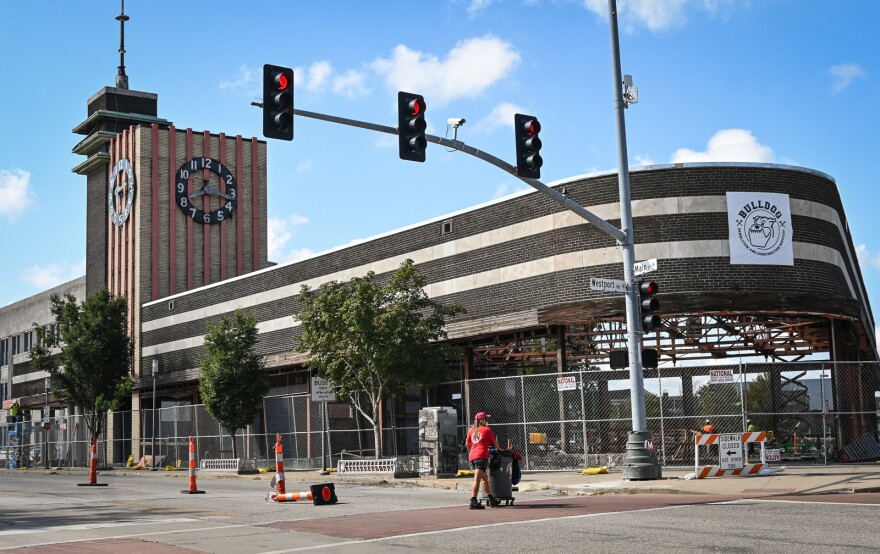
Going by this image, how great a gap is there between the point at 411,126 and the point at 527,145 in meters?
2.44

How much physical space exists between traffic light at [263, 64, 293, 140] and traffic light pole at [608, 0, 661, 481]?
917cm

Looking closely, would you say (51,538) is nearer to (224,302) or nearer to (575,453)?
(575,453)

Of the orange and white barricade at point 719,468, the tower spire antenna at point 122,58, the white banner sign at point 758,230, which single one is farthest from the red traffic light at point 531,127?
the tower spire antenna at point 122,58

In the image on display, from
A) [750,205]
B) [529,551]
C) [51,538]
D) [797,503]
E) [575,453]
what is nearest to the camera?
[529,551]

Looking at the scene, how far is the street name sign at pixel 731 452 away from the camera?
22672 millimetres

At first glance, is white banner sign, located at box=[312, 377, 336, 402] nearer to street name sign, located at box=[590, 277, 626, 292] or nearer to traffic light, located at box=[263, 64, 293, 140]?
street name sign, located at box=[590, 277, 626, 292]

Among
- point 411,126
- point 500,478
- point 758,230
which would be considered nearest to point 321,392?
point 758,230

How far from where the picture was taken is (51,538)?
13.7m

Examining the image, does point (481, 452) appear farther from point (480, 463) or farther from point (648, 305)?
point (648, 305)

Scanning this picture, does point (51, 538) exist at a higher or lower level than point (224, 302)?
lower

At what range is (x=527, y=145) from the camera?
748 inches

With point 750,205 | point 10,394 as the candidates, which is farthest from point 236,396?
point 10,394

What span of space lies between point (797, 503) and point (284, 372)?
31.7 metres

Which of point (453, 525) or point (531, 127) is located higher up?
point (531, 127)
